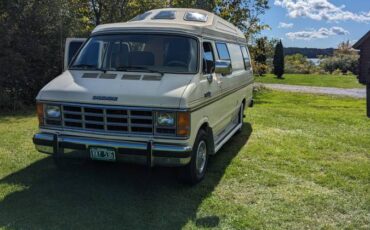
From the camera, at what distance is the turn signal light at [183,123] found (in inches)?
190

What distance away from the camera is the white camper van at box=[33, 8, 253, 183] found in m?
4.88

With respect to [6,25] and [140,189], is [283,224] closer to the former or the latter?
[140,189]

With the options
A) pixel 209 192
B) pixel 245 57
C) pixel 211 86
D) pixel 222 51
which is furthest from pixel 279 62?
pixel 209 192

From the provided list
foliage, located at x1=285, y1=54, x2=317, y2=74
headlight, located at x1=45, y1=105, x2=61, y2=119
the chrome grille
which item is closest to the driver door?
the chrome grille

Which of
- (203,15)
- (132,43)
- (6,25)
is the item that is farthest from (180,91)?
(6,25)

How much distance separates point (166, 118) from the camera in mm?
4852

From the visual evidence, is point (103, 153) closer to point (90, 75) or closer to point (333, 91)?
point (90, 75)

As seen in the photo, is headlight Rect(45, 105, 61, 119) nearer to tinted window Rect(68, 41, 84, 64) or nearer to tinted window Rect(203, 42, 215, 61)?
tinted window Rect(68, 41, 84, 64)

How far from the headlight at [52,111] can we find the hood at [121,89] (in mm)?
107

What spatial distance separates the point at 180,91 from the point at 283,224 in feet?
6.35

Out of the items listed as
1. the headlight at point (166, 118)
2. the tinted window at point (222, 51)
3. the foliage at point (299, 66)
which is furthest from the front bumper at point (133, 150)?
the foliage at point (299, 66)

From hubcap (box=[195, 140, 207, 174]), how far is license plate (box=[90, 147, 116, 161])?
3.79 ft

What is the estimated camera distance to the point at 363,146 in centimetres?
804

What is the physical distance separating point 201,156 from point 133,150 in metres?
1.22
